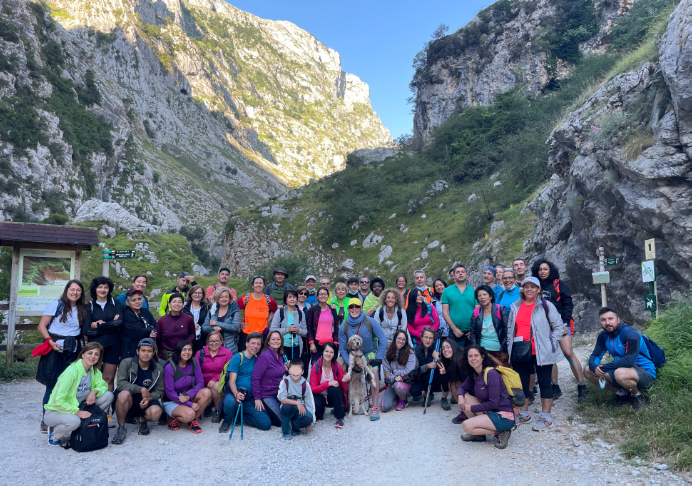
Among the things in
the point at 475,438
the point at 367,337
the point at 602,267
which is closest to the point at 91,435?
the point at 367,337

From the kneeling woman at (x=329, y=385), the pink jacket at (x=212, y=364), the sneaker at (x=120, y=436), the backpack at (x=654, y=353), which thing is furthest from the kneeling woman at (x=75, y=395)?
the backpack at (x=654, y=353)

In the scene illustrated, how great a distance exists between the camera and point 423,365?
5.68m

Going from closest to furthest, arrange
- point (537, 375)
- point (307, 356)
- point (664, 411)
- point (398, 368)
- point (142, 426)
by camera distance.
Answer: point (664, 411) < point (537, 375) < point (142, 426) < point (398, 368) < point (307, 356)

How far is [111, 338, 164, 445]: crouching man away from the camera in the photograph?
15.5 ft

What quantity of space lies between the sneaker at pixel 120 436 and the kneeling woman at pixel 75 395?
0.98 ft

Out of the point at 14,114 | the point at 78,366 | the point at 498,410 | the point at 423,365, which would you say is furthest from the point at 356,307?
the point at 14,114

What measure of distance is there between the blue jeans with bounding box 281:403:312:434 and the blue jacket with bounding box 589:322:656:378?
11.5ft

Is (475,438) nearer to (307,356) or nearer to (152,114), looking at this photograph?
(307,356)

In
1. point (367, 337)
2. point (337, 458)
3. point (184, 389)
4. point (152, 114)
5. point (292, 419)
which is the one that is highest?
point (152, 114)

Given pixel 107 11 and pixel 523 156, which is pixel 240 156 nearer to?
pixel 107 11

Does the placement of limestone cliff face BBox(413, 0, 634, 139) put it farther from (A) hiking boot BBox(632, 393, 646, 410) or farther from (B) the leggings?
(B) the leggings

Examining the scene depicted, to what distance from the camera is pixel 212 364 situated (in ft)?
17.7

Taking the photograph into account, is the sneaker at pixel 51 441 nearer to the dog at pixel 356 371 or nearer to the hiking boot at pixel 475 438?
the dog at pixel 356 371

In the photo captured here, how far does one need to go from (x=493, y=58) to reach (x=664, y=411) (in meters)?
34.8
